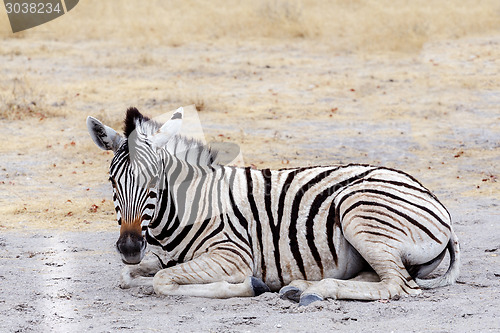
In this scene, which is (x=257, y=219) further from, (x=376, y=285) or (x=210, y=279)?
(x=376, y=285)

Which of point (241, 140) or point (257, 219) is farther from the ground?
point (241, 140)

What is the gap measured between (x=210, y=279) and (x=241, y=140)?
6387 millimetres

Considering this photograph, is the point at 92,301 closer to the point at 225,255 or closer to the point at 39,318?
the point at 39,318

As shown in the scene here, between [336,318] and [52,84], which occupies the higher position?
[52,84]

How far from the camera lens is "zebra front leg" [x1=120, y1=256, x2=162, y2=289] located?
5633 millimetres

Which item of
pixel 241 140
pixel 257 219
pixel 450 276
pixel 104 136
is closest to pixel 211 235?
pixel 257 219

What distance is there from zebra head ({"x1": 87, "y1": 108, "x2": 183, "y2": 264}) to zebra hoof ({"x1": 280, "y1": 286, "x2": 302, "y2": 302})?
0.97m

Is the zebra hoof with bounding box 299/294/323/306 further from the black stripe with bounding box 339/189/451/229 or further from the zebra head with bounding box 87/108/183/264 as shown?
the zebra head with bounding box 87/108/183/264

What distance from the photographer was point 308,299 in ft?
16.3

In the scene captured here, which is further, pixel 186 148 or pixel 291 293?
pixel 186 148

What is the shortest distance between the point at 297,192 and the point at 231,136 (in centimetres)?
622

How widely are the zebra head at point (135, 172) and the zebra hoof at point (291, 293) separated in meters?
0.97

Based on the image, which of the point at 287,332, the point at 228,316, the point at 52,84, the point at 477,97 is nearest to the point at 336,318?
the point at 287,332

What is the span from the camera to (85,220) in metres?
8.20
